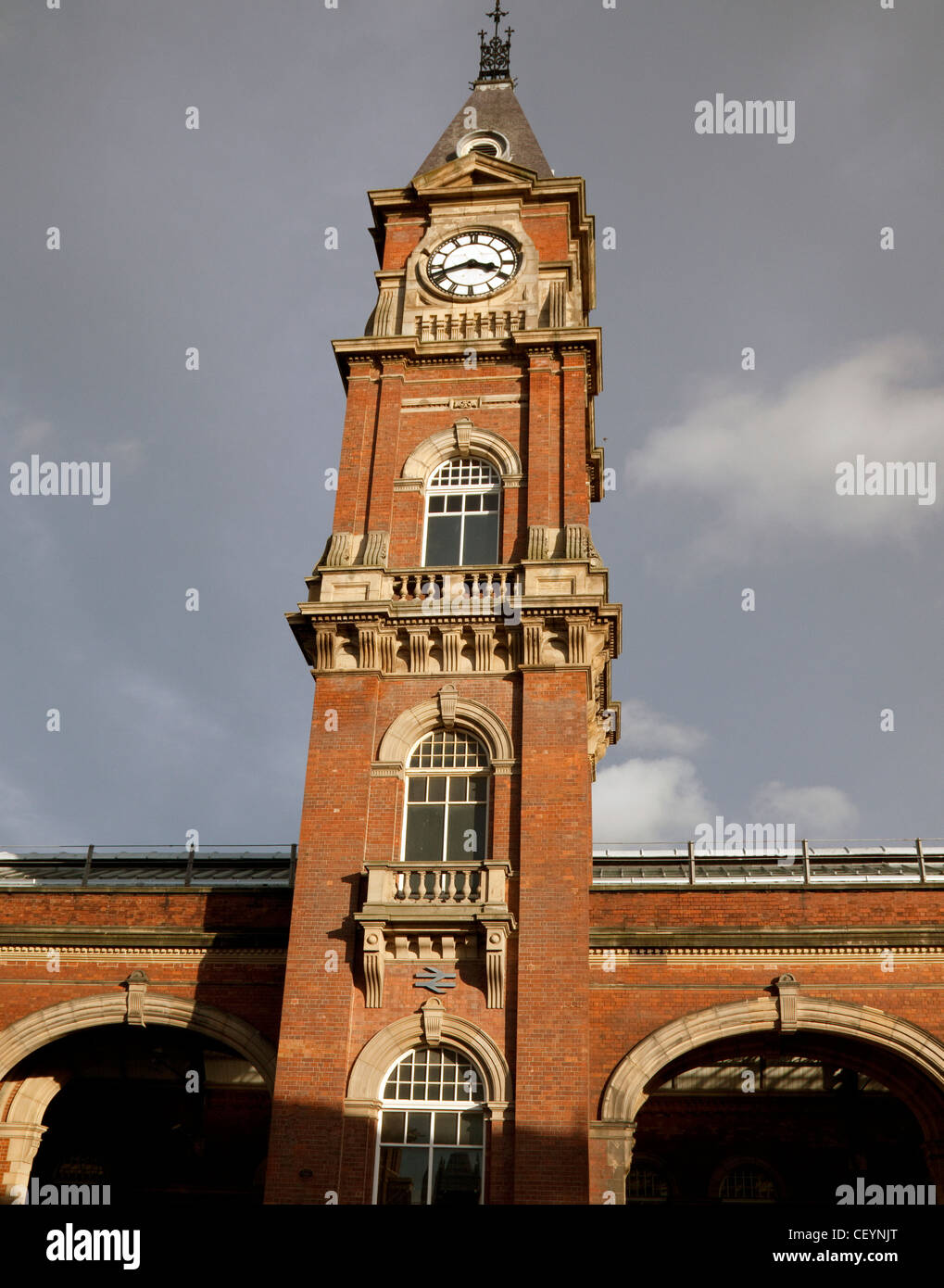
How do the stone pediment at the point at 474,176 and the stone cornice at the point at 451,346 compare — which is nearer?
the stone cornice at the point at 451,346

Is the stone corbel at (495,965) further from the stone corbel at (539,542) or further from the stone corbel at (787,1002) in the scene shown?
the stone corbel at (539,542)

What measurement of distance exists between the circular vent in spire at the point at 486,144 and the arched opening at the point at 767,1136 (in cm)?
2217

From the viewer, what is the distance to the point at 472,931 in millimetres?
20453

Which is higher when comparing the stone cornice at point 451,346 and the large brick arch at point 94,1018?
the stone cornice at point 451,346

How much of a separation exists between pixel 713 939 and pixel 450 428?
1160 cm

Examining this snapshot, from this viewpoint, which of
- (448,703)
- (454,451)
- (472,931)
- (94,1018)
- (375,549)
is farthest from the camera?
(454,451)

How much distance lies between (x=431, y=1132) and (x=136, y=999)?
6.15 m

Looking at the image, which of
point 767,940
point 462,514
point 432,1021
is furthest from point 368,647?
point 767,940

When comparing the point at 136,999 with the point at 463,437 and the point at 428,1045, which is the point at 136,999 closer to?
the point at 428,1045

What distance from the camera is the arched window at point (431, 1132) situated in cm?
1948

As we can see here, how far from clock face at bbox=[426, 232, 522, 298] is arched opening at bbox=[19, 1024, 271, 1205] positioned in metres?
17.7

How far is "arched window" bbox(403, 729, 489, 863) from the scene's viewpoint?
22000 millimetres

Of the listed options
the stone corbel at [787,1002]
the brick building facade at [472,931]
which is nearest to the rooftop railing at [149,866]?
the brick building facade at [472,931]

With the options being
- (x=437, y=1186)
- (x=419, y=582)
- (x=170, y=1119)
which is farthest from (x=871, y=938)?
(x=170, y=1119)
